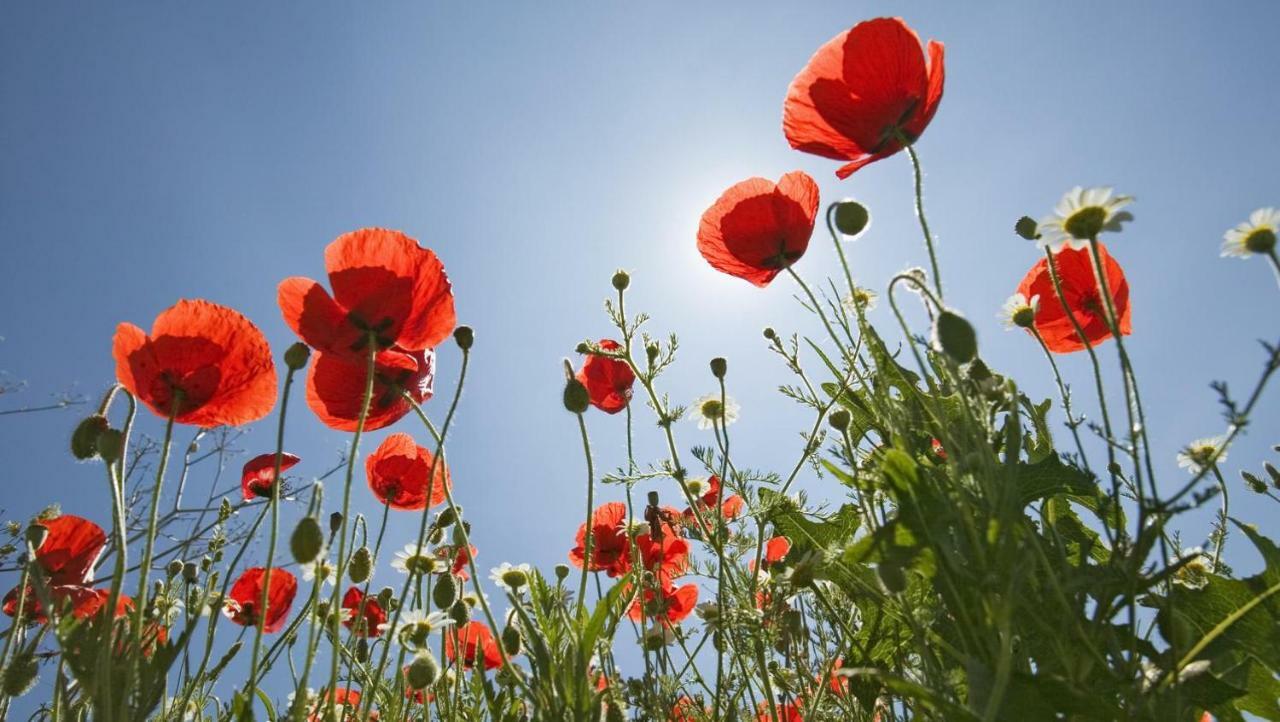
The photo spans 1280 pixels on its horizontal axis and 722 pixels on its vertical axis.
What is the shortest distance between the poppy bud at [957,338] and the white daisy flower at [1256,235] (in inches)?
23.8

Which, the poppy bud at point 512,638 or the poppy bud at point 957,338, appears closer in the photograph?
the poppy bud at point 957,338

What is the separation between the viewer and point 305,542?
137 centimetres

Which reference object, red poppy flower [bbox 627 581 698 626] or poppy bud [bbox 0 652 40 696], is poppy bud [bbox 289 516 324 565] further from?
red poppy flower [bbox 627 581 698 626]

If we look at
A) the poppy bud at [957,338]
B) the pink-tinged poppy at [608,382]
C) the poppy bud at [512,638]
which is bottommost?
the poppy bud at [512,638]

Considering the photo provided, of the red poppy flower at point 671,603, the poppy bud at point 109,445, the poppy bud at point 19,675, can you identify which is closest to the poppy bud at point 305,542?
the poppy bud at point 109,445

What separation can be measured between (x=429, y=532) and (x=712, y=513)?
1011 millimetres

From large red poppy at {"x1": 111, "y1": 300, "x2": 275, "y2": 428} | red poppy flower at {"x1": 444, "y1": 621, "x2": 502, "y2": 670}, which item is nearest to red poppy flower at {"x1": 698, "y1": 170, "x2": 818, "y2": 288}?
large red poppy at {"x1": 111, "y1": 300, "x2": 275, "y2": 428}

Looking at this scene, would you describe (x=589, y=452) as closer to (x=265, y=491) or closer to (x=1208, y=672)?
(x=1208, y=672)

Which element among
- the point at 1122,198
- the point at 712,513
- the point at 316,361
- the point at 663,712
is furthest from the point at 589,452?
the point at 1122,198

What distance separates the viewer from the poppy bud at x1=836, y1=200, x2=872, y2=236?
71.0 inches

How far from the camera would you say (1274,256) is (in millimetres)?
1306

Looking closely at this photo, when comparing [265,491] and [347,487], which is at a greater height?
[265,491]

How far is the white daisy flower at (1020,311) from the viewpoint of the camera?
6.29 ft

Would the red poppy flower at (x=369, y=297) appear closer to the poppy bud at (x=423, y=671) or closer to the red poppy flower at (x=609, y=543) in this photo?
the poppy bud at (x=423, y=671)
